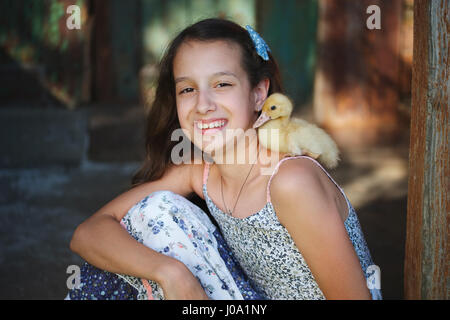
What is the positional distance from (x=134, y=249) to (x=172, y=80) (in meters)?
0.79

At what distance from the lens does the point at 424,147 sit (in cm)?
154

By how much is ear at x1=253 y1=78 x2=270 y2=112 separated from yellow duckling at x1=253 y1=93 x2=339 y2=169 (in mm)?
148

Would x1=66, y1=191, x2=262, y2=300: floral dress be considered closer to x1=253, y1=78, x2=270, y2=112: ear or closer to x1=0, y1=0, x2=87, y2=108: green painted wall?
x1=253, y1=78, x2=270, y2=112: ear

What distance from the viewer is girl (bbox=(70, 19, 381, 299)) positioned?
1671mm

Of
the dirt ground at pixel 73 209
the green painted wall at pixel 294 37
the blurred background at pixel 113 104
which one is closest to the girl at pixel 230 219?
the dirt ground at pixel 73 209

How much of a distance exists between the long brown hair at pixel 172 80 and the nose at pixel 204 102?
21cm

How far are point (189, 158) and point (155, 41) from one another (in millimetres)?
3288

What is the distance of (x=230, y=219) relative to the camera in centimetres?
201

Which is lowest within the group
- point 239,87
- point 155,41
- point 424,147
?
point 424,147

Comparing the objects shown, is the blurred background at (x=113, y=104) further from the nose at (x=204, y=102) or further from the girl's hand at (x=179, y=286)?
the girl's hand at (x=179, y=286)

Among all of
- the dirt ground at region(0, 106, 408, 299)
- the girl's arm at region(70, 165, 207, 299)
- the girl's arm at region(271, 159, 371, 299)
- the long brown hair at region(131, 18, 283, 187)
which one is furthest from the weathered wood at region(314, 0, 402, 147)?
the girl's arm at region(271, 159, 371, 299)

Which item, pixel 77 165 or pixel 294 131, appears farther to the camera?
pixel 77 165

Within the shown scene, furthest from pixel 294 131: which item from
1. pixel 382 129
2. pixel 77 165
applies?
pixel 77 165
